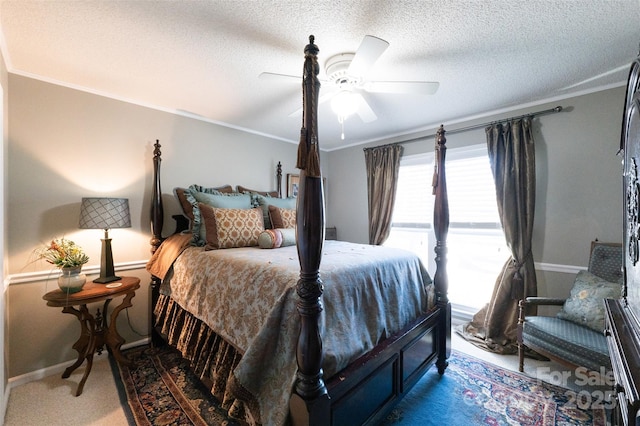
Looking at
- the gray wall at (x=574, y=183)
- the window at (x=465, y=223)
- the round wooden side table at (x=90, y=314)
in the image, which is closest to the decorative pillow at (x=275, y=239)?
the round wooden side table at (x=90, y=314)

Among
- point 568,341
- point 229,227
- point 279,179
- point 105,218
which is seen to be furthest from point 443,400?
point 279,179

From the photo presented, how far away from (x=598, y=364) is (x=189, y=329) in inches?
113

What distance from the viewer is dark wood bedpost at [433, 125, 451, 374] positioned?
2.18m

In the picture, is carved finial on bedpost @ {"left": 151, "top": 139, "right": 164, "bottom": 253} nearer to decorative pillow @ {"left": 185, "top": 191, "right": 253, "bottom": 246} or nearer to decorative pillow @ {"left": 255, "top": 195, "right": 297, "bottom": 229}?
decorative pillow @ {"left": 185, "top": 191, "right": 253, "bottom": 246}

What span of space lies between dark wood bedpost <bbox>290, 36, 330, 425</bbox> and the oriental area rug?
0.85 meters

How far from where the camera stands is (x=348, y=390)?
1.29m

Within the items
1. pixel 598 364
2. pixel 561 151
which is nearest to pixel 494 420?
pixel 598 364

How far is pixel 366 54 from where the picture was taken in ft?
4.96

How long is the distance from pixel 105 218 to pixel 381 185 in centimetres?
320

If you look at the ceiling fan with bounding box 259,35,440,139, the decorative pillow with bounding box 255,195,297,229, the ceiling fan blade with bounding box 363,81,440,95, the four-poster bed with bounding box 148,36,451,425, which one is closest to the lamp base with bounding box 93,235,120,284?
the four-poster bed with bounding box 148,36,451,425

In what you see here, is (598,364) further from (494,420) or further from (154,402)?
(154,402)

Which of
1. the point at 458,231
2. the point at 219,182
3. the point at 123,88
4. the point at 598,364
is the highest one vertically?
the point at 123,88

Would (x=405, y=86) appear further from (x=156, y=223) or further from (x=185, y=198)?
(x=156, y=223)

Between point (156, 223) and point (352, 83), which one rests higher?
point (352, 83)
